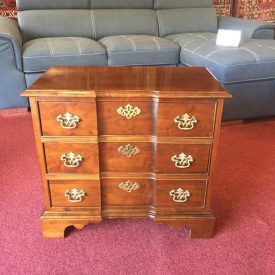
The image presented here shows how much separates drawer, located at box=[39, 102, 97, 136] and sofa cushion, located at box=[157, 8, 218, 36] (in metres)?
2.06

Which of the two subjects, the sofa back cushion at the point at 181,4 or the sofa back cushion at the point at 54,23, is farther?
the sofa back cushion at the point at 181,4

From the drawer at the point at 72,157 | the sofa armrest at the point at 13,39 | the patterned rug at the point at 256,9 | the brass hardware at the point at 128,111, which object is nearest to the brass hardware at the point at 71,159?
the drawer at the point at 72,157

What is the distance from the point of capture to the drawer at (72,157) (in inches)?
40.2

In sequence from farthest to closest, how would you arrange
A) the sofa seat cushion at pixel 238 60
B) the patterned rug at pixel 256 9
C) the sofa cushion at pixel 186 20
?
1. the patterned rug at pixel 256 9
2. the sofa cushion at pixel 186 20
3. the sofa seat cushion at pixel 238 60

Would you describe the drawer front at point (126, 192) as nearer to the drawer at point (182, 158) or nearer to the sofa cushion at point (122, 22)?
the drawer at point (182, 158)

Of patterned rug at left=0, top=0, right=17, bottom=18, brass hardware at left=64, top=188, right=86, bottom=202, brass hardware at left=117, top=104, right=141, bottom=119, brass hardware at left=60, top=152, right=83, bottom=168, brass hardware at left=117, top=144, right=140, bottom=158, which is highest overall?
patterned rug at left=0, top=0, right=17, bottom=18

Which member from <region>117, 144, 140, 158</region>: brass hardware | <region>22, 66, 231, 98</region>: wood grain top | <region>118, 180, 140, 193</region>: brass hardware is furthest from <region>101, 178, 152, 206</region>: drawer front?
<region>22, 66, 231, 98</region>: wood grain top

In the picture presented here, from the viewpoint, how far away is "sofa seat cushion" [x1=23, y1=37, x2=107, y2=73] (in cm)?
210

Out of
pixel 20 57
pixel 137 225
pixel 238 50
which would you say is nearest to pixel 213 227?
pixel 137 225

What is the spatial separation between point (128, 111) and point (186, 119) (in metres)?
0.19

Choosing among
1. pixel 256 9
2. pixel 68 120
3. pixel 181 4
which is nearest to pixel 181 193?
pixel 68 120

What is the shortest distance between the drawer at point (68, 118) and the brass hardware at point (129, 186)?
0.22 meters

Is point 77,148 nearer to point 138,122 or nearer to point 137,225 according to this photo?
point 138,122

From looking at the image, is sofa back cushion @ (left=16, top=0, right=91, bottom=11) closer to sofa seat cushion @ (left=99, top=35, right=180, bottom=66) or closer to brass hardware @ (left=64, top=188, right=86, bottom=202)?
sofa seat cushion @ (left=99, top=35, right=180, bottom=66)
